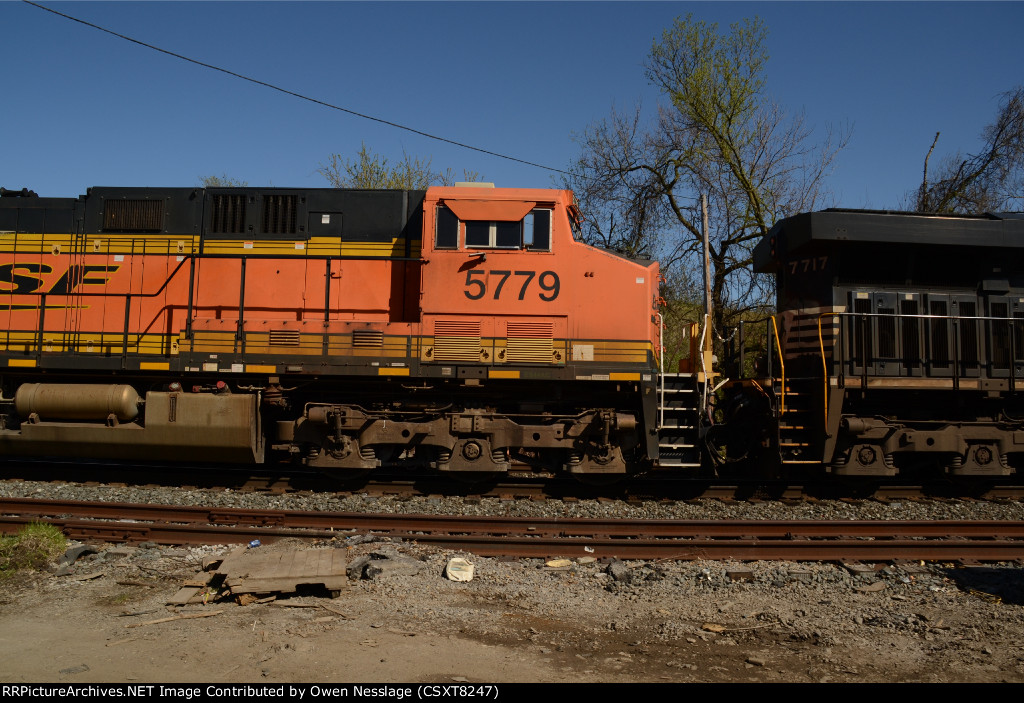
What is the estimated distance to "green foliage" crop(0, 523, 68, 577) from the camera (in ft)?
19.0

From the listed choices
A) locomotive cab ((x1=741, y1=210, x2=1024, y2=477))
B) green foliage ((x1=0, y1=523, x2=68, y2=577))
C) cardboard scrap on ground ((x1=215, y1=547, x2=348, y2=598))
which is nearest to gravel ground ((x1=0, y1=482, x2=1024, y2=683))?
cardboard scrap on ground ((x1=215, y1=547, x2=348, y2=598))

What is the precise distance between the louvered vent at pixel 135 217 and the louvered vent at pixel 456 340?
4.40 meters

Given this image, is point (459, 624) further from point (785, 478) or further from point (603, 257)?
point (785, 478)

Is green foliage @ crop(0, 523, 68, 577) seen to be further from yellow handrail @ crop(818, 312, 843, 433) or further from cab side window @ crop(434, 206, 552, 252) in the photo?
yellow handrail @ crop(818, 312, 843, 433)

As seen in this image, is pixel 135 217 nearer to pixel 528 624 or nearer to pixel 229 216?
pixel 229 216

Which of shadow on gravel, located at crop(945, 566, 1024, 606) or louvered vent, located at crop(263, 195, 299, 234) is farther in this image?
louvered vent, located at crop(263, 195, 299, 234)

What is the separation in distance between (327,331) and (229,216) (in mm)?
2405

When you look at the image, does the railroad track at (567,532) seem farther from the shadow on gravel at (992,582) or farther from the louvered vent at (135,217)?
the louvered vent at (135,217)

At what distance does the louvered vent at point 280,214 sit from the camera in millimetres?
9375

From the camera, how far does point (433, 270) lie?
8.65 meters

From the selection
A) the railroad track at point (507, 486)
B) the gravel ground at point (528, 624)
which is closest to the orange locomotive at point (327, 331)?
the railroad track at point (507, 486)

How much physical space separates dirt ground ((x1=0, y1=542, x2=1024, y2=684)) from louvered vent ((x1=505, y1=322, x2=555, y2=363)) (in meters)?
2.93

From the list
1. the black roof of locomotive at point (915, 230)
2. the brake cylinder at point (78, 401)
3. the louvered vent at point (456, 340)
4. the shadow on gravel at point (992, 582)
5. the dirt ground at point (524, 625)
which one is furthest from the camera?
the black roof of locomotive at point (915, 230)
